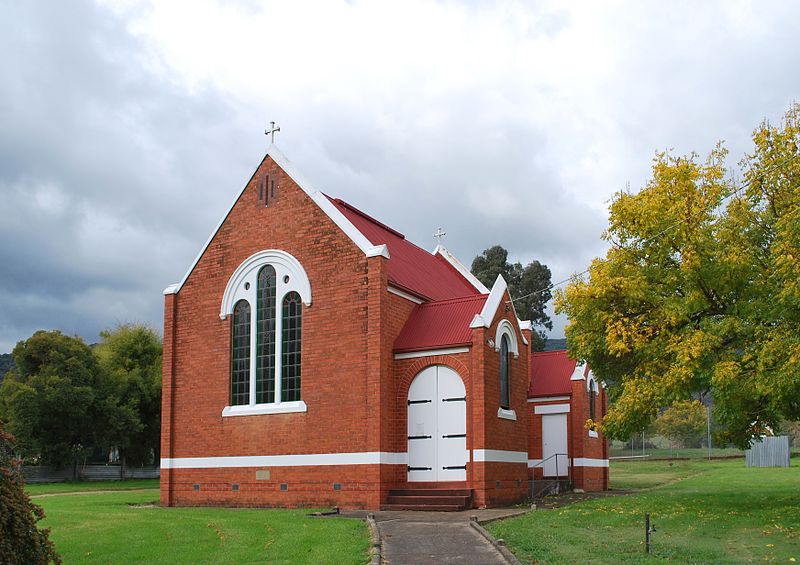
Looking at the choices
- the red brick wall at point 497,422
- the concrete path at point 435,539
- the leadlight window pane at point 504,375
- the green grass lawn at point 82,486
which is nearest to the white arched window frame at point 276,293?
the red brick wall at point 497,422

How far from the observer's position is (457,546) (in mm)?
14641

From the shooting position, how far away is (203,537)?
1652cm

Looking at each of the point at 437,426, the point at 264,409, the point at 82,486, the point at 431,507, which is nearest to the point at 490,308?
the point at 437,426

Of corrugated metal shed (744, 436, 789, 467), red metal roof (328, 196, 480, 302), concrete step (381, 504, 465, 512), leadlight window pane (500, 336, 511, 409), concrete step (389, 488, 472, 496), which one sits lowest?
corrugated metal shed (744, 436, 789, 467)

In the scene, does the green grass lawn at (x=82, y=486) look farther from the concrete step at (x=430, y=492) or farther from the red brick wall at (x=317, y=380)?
the concrete step at (x=430, y=492)

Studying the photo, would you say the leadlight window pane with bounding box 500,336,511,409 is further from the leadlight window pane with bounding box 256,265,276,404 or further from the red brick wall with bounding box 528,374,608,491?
the leadlight window pane with bounding box 256,265,276,404

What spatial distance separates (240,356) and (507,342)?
844 cm

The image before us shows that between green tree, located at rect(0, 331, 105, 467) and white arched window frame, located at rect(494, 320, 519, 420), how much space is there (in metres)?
24.0

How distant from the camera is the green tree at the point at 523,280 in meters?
60.6

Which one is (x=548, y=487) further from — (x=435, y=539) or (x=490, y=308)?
(x=435, y=539)

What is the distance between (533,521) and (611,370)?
5663 mm

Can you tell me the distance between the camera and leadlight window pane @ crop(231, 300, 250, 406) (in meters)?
26.3

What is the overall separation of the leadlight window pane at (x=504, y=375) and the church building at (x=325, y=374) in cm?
6

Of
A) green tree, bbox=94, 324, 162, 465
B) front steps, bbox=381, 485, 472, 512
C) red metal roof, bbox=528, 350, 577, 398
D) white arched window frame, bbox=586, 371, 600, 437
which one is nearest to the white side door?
red metal roof, bbox=528, 350, 577, 398
